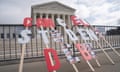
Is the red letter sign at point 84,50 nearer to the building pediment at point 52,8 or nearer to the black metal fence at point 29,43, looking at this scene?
the black metal fence at point 29,43

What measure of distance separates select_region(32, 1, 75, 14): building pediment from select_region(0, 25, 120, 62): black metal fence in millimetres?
25822

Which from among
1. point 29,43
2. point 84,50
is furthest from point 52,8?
point 84,50

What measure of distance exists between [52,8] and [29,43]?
30.1 metres

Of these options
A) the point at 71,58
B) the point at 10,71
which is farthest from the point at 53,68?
the point at 10,71

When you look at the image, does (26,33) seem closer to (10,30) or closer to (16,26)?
A: (16,26)

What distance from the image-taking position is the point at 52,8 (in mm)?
36562

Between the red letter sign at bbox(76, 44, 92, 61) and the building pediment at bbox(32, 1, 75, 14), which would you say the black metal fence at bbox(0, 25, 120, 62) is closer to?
the red letter sign at bbox(76, 44, 92, 61)

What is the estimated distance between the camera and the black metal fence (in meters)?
5.87

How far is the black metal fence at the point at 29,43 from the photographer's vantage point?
5.87 metres

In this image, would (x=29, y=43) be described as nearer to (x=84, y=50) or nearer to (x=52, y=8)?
(x=84, y=50)

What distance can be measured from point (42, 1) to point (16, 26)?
31.9m

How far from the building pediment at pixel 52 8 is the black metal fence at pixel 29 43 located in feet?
84.7

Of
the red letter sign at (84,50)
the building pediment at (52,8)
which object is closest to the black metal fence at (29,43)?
the red letter sign at (84,50)

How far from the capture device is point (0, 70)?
4.49m
